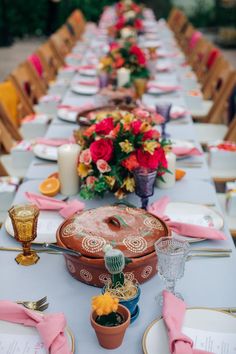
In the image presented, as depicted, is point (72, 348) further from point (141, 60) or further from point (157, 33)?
point (157, 33)

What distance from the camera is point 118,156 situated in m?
1.79

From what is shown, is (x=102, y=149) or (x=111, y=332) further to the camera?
(x=102, y=149)

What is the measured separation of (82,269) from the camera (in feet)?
4.47

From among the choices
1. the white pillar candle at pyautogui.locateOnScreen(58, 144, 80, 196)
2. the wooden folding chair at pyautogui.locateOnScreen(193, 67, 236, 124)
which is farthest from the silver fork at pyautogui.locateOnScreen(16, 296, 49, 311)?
the wooden folding chair at pyautogui.locateOnScreen(193, 67, 236, 124)

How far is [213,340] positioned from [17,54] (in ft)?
29.5

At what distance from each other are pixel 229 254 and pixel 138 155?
Answer: 0.46 m

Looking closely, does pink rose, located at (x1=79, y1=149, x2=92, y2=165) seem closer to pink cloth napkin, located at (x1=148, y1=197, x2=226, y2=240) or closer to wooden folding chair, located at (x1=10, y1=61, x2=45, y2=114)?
pink cloth napkin, located at (x1=148, y1=197, x2=226, y2=240)

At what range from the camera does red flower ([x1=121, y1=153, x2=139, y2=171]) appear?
1.75m

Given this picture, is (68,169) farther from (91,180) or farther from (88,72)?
(88,72)

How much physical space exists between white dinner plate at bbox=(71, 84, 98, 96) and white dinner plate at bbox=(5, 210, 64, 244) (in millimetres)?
1891

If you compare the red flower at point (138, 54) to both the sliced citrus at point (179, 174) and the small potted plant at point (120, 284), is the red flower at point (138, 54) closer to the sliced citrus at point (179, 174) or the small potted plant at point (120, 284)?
the sliced citrus at point (179, 174)

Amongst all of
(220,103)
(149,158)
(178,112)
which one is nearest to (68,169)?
(149,158)

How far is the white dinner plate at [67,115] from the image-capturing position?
2.85 metres

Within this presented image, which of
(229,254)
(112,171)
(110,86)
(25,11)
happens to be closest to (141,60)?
(110,86)
